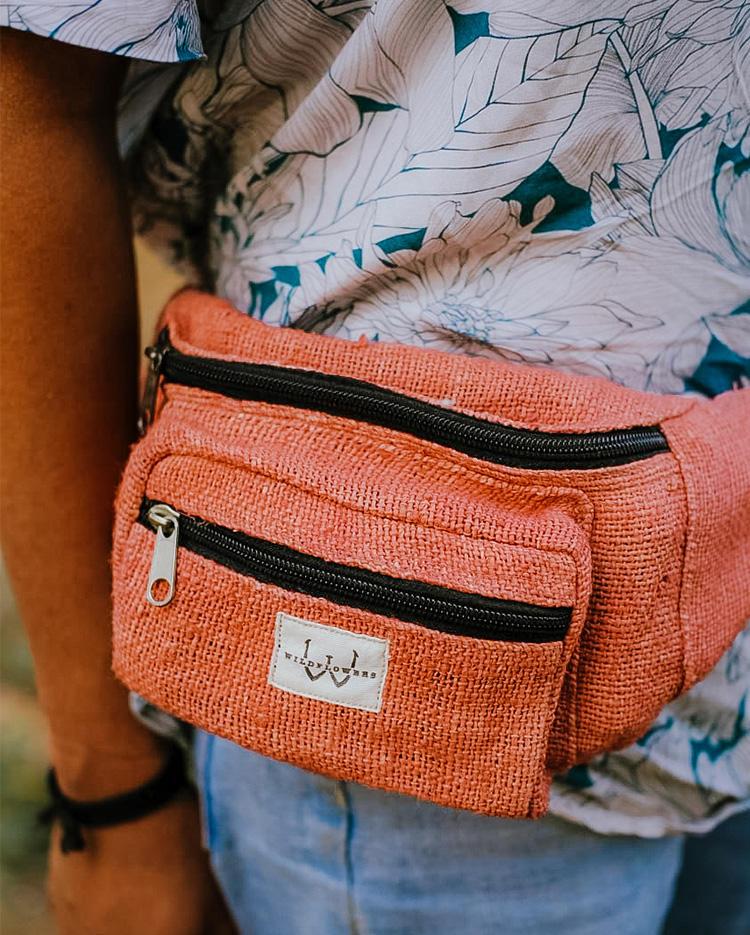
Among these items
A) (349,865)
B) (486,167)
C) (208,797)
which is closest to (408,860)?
(349,865)

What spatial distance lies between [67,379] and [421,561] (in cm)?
35

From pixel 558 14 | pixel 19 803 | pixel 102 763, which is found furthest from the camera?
pixel 19 803

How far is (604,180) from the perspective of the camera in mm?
532

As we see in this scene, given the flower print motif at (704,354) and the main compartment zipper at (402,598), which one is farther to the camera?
the flower print motif at (704,354)

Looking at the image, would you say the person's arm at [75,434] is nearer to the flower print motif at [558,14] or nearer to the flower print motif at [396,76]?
the flower print motif at [396,76]

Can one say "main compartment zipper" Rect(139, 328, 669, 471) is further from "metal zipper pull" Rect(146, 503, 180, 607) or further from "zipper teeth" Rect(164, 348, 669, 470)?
"metal zipper pull" Rect(146, 503, 180, 607)

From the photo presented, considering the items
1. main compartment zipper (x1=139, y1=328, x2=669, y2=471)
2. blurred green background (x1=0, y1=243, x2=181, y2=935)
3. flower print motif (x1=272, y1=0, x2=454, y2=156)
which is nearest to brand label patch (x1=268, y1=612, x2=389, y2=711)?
main compartment zipper (x1=139, y1=328, x2=669, y2=471)

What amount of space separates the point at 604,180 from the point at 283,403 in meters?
0.28

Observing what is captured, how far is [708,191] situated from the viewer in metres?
0.55

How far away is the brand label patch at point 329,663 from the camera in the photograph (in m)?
0.50

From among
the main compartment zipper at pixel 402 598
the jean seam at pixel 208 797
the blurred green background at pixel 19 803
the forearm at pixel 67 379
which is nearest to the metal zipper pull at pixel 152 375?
the forearm at pixel 67 379

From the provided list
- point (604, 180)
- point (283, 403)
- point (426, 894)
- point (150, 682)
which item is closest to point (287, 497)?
point (283, 403)

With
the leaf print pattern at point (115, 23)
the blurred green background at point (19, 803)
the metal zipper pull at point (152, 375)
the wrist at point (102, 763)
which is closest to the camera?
the leaf print pattern at point (115, 23)

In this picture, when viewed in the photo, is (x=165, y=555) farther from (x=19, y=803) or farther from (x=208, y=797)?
(x=19, y=803)
